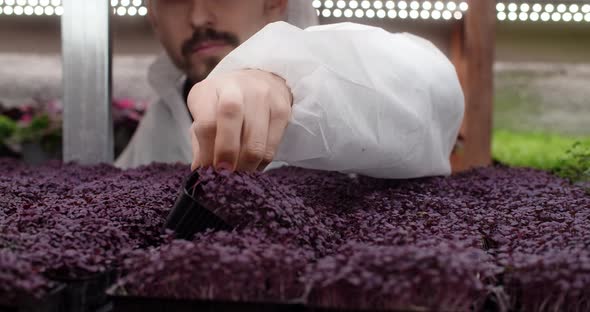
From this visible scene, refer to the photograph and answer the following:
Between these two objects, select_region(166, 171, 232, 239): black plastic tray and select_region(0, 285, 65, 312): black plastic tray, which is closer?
select_region(0, 285, 65, 312): black plastic tray

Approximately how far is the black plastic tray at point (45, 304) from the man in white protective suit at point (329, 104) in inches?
15.1

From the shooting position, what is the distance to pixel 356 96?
1.56m

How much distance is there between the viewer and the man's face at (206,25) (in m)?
2.46

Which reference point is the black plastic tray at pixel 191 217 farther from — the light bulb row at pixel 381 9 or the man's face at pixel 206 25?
the light bulb row at pixel 381 9

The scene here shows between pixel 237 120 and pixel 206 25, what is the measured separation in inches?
53.7

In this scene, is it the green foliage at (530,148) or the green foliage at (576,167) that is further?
the green foliage at (530,148)

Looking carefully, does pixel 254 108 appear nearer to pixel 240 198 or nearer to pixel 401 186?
pixel 240 198

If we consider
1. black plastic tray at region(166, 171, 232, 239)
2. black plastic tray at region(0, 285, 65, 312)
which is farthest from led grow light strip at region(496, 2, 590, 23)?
black plastic tray at region(0, 285, 65, 312)

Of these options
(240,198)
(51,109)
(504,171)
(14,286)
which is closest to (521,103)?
(504,171)

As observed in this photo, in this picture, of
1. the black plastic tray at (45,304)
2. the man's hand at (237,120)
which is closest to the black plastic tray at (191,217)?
the man's hand at (237,120)

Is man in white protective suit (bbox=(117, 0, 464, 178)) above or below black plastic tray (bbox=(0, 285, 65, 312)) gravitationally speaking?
above

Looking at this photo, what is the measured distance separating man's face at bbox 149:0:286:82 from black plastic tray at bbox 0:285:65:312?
1644 mm

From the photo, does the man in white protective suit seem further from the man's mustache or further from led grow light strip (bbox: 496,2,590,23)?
led grow light strip (bbox: 496,2,590,23)

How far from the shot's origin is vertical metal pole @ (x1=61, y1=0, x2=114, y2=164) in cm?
249
